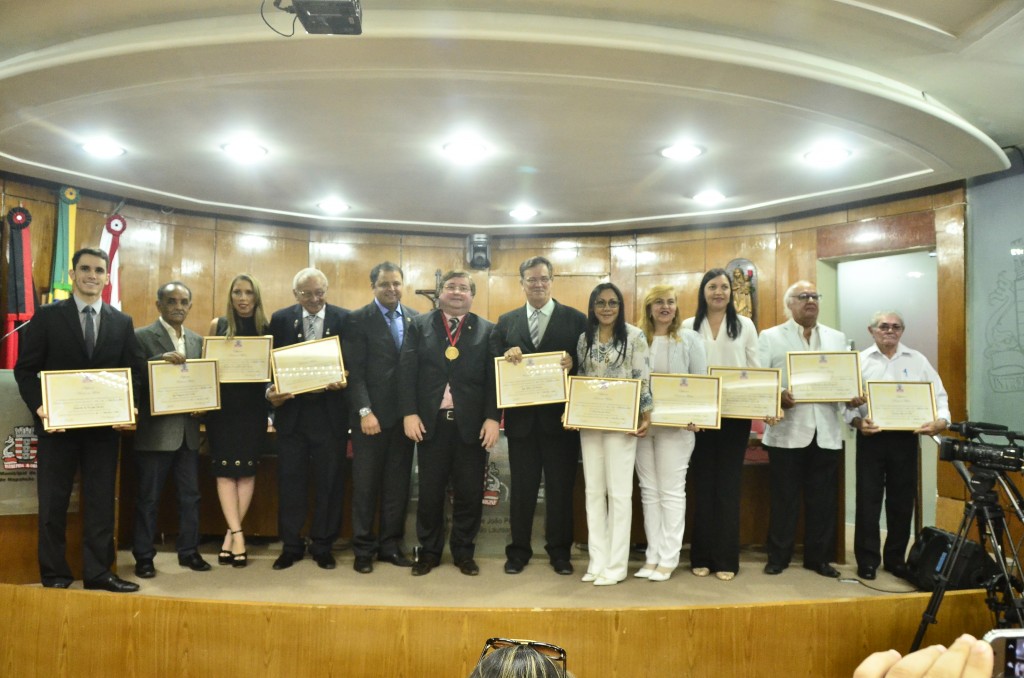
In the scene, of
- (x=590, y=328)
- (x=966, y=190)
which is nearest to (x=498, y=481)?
(x=590, y=328)

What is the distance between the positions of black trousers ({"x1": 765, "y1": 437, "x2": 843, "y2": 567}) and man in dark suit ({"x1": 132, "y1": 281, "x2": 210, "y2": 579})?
10.4ft

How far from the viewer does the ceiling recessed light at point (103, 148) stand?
15.2ft

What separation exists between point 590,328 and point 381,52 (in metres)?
1.69

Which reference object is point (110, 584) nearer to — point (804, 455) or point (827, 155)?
point (804, 455)

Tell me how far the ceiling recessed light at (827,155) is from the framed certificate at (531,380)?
264 cm

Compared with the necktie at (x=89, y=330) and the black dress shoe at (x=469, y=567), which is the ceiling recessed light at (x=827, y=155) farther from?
the necktie at (x=89, y=330)

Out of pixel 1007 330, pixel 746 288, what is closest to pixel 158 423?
pixel 746 288

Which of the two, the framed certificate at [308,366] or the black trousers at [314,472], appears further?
the black trousers at [314,472]

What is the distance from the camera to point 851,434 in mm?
5531

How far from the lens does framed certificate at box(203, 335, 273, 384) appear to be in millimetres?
3602

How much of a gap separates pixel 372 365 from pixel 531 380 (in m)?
0.89

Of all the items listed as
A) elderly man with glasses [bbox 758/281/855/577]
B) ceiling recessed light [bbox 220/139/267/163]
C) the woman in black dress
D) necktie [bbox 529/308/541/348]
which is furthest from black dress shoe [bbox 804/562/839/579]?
ceiling recessed light [bbox 220/139/267/163]

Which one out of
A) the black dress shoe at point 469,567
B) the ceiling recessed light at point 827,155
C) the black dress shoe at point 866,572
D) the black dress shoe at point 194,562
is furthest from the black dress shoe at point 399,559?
the ceiling recessed light at point 827,155

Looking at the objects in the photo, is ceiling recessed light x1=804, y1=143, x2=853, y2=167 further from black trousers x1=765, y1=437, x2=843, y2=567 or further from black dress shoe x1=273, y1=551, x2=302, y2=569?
black dress shoe x1=273, y1=551, x2=302, y2=569
